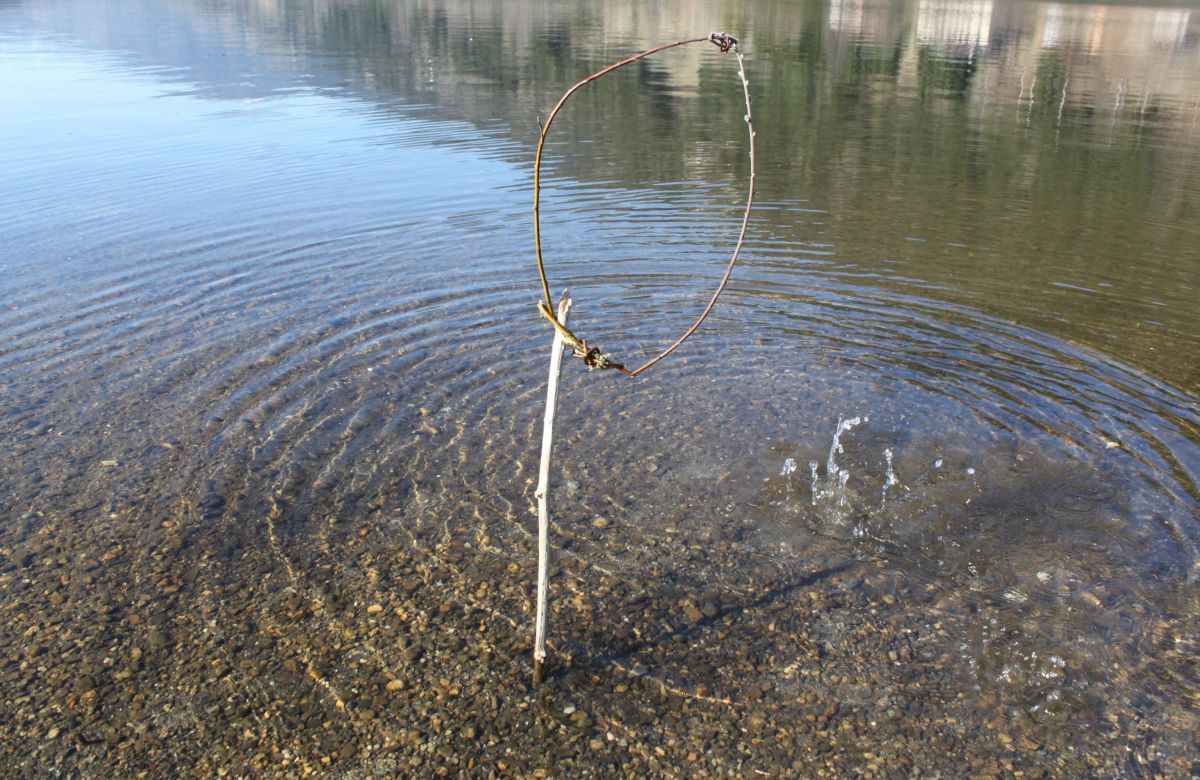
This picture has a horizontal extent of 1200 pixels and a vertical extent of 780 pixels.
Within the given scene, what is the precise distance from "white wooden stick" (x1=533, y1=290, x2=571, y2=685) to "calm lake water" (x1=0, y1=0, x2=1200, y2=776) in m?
0.30

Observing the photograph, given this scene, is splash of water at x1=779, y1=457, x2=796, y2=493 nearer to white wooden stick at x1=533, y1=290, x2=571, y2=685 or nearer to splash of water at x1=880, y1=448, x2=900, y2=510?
splash of water at x1=880, y1=448, x2=900, y2=510

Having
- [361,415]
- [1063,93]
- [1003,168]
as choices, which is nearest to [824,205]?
Answer: [1003,168]

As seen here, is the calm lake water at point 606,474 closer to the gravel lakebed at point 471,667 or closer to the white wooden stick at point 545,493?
the gravel lakebed at point 471,667

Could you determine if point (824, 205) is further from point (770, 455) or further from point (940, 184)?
point (770, 455)

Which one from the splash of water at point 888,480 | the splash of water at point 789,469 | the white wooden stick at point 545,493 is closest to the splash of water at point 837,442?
the splash of water at point 789,469

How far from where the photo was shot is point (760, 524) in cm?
752

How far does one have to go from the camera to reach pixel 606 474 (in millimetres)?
8281

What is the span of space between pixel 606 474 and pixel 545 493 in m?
2.88

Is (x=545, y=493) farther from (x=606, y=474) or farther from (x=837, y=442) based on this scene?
(x=837, y=442)

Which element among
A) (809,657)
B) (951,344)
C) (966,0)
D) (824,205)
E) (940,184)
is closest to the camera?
(809,657)

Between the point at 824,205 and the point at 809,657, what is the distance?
1292 centimetres

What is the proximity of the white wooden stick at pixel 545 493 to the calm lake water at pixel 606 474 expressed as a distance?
0.30m

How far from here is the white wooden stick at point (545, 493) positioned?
207 inches

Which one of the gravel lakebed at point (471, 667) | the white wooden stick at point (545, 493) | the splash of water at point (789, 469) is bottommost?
the gravel lakebed at point (471, 667)
